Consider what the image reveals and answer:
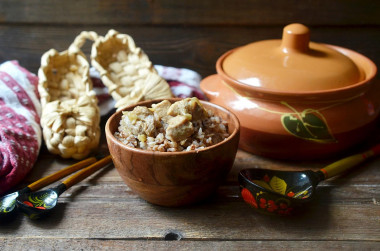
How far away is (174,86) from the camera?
1235mm

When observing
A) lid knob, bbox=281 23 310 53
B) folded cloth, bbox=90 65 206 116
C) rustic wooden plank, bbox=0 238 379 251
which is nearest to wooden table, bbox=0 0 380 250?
rustic wooden plank, bbox=0 238 379 251

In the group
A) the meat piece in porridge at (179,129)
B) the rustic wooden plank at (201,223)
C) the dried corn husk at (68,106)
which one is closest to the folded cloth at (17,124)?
the dried corn husk at (68,106)

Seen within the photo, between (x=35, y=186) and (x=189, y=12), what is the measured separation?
771mm

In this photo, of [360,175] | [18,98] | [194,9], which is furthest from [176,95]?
[360,175]

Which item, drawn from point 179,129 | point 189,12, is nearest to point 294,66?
point 179,129

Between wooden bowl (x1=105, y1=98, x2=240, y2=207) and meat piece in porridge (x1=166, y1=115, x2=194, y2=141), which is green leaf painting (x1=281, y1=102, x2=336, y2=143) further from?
meat piece in porridge (x1=166, y1=115, x2=194, y2=141)

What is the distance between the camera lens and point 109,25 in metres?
1.35

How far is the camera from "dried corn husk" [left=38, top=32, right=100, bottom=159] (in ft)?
3.20

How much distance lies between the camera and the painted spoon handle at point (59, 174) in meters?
0.86

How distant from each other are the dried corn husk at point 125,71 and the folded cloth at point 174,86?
8cm

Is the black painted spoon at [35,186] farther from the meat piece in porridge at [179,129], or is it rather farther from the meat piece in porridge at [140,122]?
the meat piece in porridge at [179,129]

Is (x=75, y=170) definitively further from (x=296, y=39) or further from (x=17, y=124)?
(x=296, y=39)

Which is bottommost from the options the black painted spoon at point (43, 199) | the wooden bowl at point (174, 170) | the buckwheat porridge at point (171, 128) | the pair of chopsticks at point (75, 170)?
the pair of chopsticks at point (75, 170)

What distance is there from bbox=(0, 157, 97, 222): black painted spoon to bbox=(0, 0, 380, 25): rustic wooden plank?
0.57 metres
